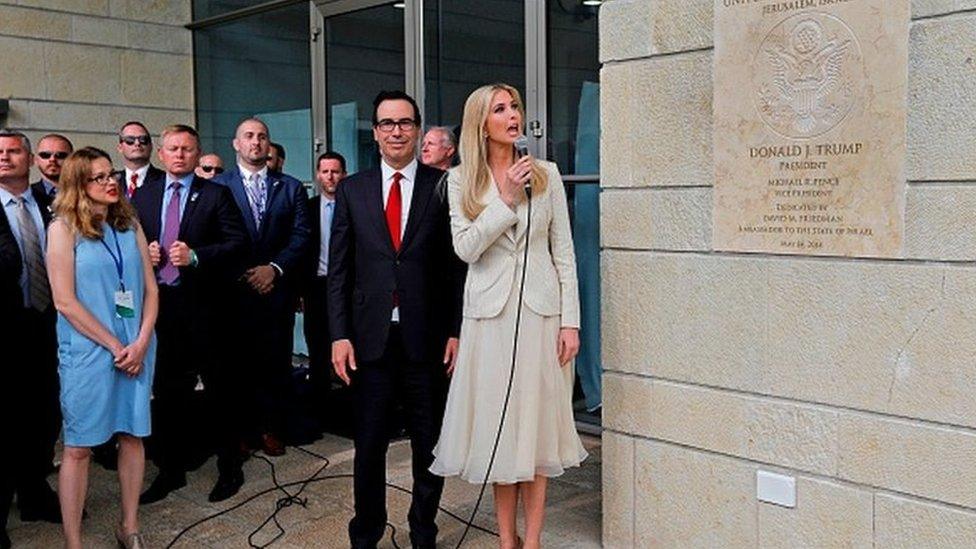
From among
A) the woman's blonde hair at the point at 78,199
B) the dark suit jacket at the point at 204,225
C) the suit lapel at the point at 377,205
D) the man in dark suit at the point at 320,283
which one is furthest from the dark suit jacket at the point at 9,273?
the man in dark suit at the point at 320,283

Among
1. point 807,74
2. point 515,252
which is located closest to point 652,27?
point 807,74

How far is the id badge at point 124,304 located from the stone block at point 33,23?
5.06m

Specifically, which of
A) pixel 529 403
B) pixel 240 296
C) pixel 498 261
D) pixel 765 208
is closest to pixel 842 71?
pixel 765 208

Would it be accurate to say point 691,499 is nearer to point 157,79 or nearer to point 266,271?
point 266,271

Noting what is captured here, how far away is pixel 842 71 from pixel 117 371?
310 centimetres

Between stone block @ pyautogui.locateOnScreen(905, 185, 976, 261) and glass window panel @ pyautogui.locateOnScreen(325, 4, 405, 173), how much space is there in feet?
16.0

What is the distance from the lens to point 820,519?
351cm

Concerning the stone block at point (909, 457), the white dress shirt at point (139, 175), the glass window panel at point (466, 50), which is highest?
the glass window panel at point (466, 50)

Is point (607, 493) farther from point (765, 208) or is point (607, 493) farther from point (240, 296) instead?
point (240, 296)

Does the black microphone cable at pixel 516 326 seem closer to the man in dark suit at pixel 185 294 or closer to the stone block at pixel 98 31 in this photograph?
the man in dark suit at pixel 185 294

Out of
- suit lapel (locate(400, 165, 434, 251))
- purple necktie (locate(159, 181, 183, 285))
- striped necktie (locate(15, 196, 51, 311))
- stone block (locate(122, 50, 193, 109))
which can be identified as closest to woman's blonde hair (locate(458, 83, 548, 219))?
suit lapel (locate(400, 165, 434, 251))

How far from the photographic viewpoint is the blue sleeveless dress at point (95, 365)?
13.3ft

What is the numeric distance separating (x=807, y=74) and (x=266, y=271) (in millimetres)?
3379

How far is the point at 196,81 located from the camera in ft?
31.1
